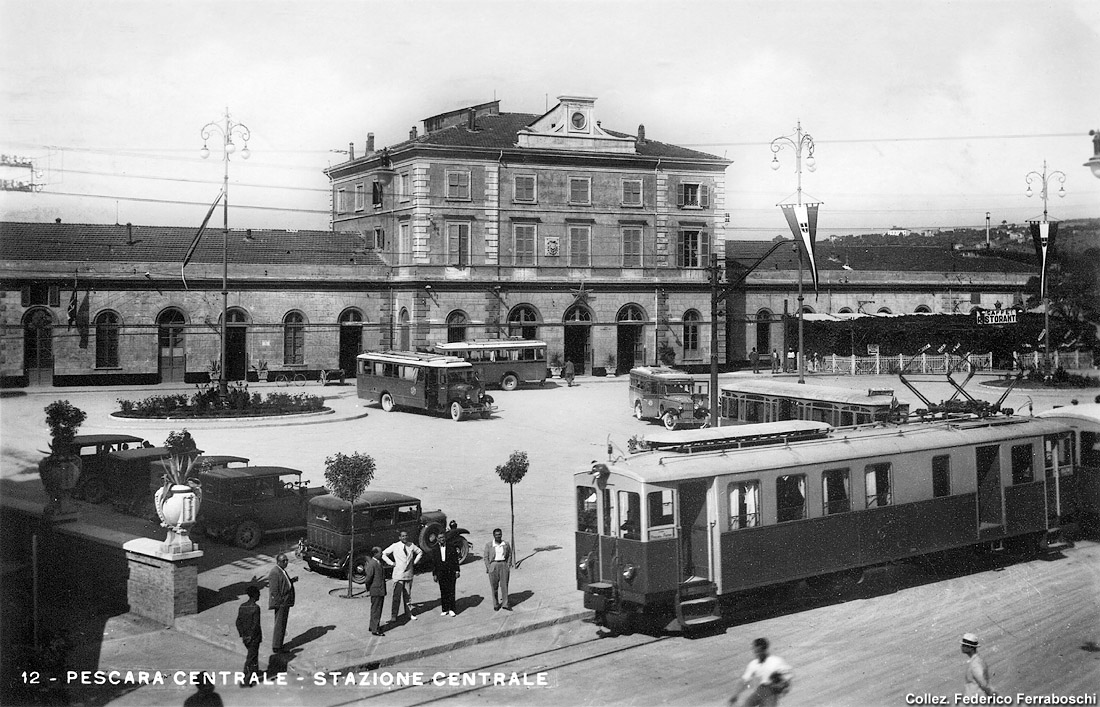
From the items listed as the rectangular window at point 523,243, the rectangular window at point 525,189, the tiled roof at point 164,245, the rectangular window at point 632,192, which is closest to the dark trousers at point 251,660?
the tiled roof at point 164,245

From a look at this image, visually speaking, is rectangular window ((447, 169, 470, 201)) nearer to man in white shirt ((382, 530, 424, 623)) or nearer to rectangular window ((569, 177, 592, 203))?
rectangular window ((569, 177, 592, 203))

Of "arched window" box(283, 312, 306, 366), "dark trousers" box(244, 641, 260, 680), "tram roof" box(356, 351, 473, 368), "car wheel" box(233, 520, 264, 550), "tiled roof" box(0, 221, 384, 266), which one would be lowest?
"dark trousers" box(244, 641, 260, 680)

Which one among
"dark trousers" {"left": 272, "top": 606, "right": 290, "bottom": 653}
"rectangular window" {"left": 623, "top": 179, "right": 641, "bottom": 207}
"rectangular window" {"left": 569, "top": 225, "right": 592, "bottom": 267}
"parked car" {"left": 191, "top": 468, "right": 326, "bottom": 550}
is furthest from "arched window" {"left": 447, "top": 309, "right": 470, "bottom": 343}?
"dark trousers" {"left": 272, "top": 606, "right": 290, "bottom": 653}

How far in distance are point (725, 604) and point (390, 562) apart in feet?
16.6

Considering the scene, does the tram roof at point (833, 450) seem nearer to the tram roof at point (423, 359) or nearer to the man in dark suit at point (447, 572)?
the man in dark suit at point (447, 572)

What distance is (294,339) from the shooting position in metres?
46.0

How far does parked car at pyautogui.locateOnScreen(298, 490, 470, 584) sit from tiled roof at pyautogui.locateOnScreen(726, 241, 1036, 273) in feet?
143

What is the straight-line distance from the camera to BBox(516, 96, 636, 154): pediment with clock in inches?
1877

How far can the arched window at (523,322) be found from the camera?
48.2 metres

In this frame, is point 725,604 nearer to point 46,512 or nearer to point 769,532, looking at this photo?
point 769,532

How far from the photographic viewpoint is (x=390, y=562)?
1536 centimetres

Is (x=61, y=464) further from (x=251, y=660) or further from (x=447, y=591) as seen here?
(x=251, y=660)

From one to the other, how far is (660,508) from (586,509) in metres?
1.31

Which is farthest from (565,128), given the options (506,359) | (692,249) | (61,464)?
(61,464)
